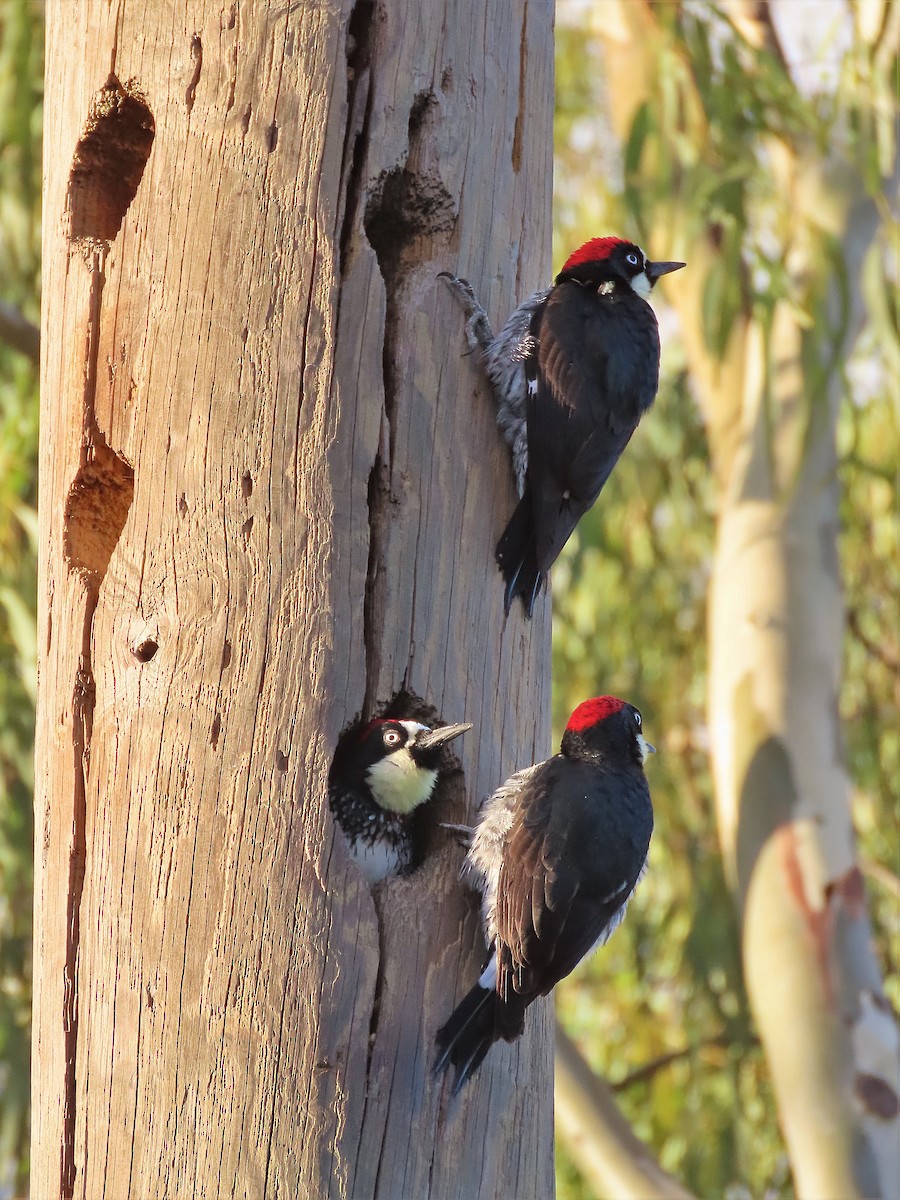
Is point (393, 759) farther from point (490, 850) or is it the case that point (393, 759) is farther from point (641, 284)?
point (641, 284)

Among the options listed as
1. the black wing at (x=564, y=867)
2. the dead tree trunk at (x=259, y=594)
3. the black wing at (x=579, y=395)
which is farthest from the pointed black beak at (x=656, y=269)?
the black wing at (x=564, y=867)

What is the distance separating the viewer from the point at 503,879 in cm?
218

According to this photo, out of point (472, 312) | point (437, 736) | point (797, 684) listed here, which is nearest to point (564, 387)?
point (472, 312)

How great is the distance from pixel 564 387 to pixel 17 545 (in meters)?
2.42

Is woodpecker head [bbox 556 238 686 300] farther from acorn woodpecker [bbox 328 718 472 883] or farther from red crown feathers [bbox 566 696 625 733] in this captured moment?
acorn woodpecker [bbox 328 718 472 883]

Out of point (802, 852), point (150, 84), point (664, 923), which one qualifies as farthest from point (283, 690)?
point (664, 923)

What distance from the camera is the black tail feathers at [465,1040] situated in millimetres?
1995

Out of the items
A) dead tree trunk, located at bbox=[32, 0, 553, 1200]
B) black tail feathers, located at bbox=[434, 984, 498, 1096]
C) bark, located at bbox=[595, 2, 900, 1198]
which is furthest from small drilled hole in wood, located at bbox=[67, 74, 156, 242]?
bark, located at bbox=[595, 2, 900, 1198]

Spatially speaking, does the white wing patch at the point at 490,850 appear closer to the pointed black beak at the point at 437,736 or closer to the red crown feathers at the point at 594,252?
the pointed black beak at the point at 437,736

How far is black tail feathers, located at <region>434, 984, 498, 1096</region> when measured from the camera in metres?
2.00

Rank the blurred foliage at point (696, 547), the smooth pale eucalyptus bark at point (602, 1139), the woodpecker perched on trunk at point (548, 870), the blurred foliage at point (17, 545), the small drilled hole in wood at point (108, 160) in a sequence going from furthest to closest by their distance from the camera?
the blurred foliage at point (696, 547), the blurred foliage at point (17, 545), the smooth pale eucalyptus bark at point (602, 1139), the small drilled hole in wood at point (108, 160), the woodpecker perched on trunk at point (548, 870)

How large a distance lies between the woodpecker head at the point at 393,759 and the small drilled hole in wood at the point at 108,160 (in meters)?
0.83

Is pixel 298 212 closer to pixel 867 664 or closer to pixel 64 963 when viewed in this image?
pixel 64 963

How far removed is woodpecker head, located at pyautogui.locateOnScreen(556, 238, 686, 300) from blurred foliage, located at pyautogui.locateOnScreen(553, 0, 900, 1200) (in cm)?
132
